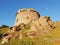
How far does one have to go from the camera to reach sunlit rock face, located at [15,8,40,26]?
9969cm

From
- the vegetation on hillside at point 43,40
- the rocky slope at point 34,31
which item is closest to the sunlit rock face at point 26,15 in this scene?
the rocky slope at point 34,31

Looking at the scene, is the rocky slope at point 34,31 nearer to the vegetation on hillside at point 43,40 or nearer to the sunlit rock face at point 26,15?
the vegetation on hillside at point 43,40

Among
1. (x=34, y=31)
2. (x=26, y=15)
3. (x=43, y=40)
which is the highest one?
(x=26, y=15)

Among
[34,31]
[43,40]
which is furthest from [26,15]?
[43,40]

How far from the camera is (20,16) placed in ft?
342

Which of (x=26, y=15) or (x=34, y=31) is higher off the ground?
(x=26, y=15)

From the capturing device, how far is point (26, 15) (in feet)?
332

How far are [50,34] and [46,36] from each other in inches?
105

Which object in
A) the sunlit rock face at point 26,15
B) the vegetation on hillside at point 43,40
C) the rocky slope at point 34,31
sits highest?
the sunlit rock face at point 26,15

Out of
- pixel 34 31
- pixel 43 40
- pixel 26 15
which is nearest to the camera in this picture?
pixel 43 40

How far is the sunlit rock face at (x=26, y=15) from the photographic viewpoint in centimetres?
9969

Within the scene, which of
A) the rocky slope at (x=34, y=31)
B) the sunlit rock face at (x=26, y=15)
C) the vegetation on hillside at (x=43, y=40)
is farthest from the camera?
the sunlit rock face at (x=26, y=15)

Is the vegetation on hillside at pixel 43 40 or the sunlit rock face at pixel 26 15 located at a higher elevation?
the sunlit rock face at pixel 26 15

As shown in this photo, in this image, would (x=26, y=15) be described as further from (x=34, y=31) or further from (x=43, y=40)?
(x=43, y=40)
